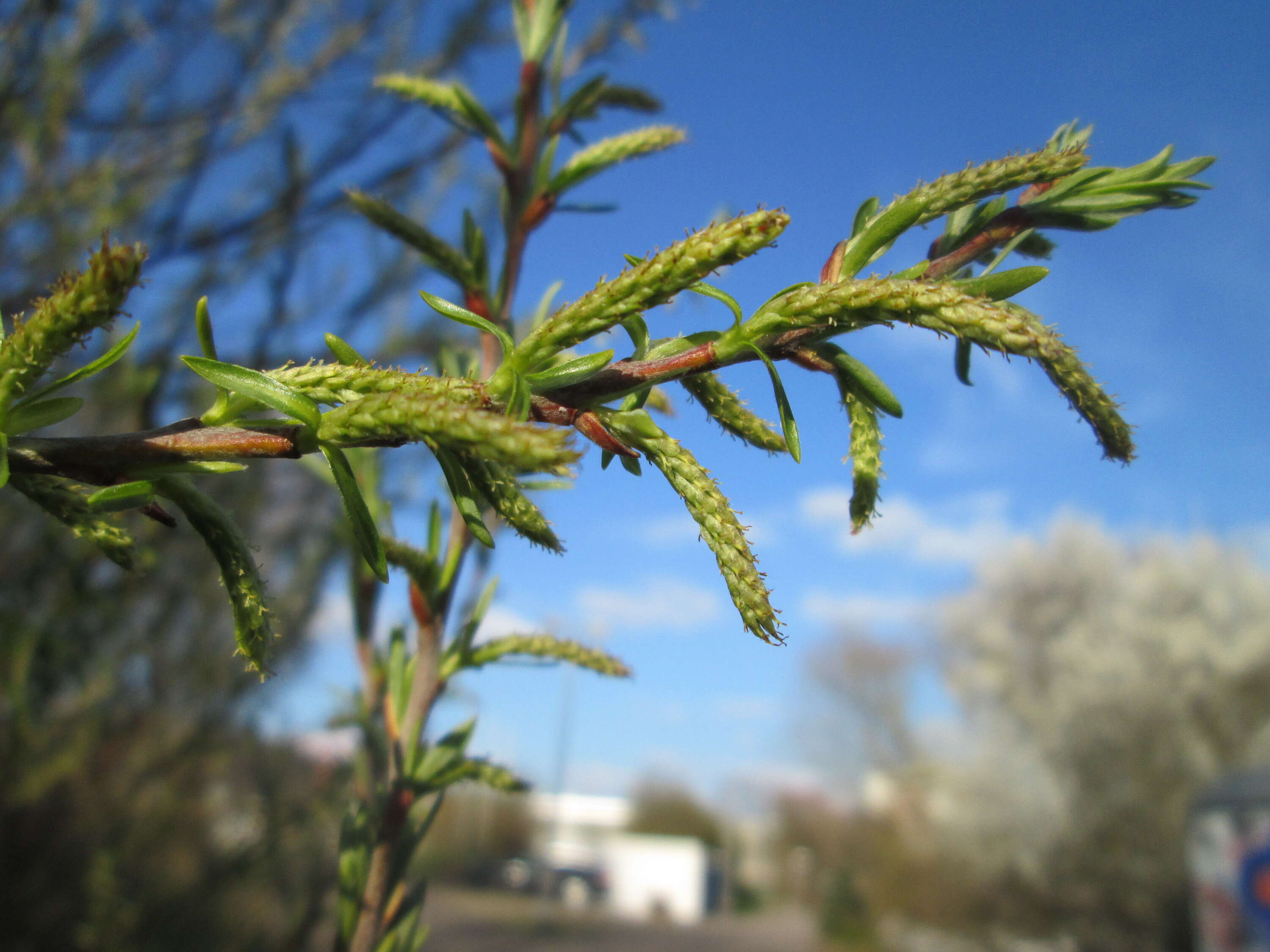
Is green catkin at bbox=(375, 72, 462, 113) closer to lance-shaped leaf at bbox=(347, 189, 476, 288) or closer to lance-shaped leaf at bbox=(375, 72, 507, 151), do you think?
lance-shaped leaf at bbox=(375, 72, 507, 151)

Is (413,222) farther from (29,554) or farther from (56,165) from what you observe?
(56,165)

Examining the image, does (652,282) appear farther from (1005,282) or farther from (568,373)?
(1005,282)

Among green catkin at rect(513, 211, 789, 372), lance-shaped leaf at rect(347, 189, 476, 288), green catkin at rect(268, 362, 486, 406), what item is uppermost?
lance-shaped leaf at rect(347, 189, 476, 288)

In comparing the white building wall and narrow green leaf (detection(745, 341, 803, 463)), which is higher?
narrow green leaf (detection(745, 341, 803, 463))

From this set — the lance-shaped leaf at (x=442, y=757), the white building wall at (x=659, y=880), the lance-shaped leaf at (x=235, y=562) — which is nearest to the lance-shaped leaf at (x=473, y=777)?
the lance-shaped leaf at (x=442, y=757)

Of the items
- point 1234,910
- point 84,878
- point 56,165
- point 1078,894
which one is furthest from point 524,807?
point 56,165

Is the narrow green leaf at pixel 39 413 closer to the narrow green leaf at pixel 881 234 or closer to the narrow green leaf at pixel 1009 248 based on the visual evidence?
the narrow green leaf at pixel 881 234

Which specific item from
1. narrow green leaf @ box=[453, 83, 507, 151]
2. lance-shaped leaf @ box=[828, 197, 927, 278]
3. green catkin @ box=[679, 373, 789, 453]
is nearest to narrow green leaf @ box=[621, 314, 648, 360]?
green catkin @ box=[679, 373, 789, 453]
